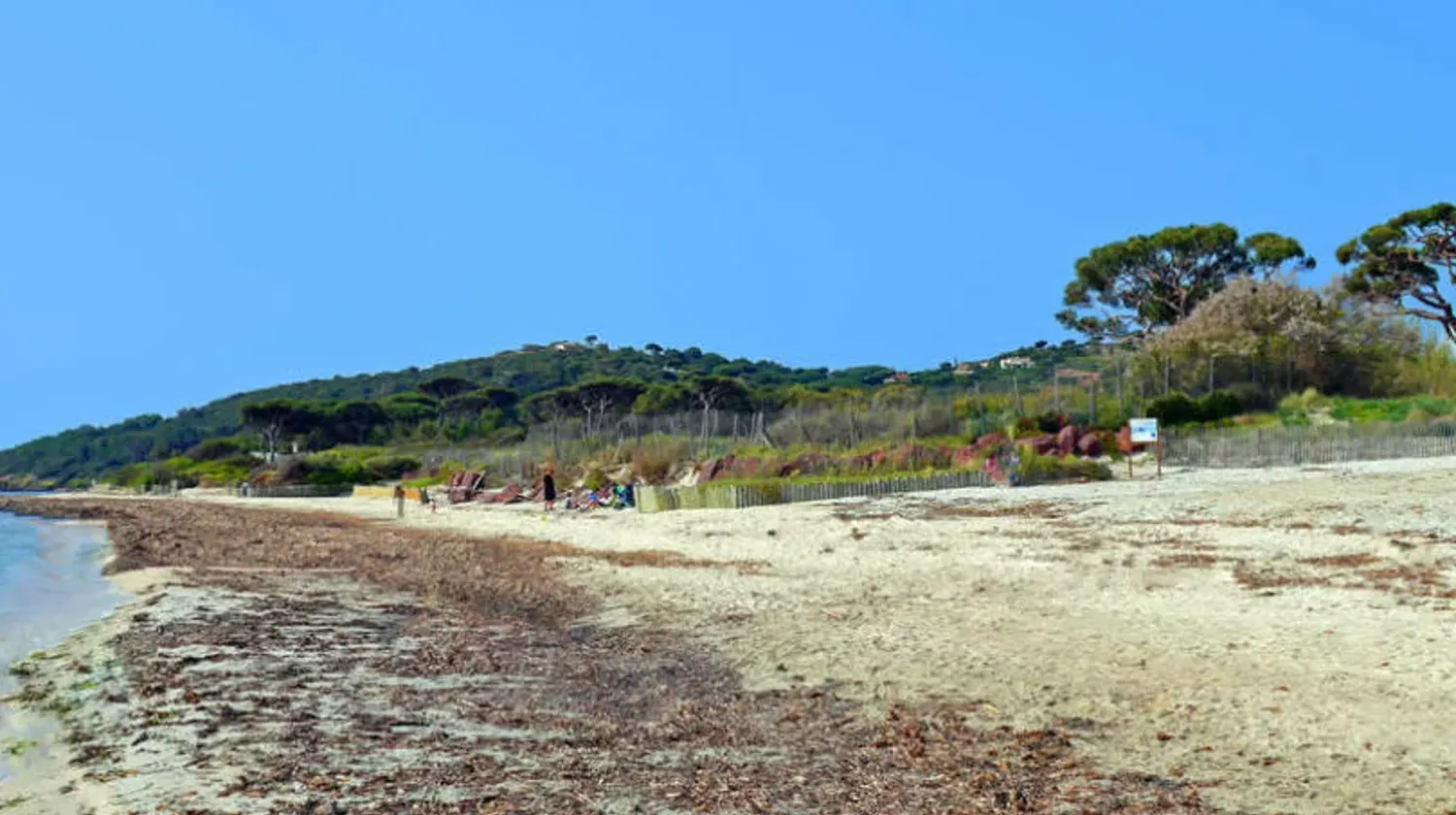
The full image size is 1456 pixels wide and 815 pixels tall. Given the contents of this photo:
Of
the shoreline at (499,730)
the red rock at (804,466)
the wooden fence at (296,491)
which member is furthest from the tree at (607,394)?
the shoreline at (499,730)

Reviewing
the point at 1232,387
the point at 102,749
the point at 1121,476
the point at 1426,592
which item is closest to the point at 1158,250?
the point at 1232,387

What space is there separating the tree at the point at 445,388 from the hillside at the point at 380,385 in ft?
46.5

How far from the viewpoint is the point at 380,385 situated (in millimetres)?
130250

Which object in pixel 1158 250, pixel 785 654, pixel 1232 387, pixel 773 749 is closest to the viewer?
pixel 773 749

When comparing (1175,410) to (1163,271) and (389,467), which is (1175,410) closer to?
(1163,271)

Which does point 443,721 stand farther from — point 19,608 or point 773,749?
point 19,608

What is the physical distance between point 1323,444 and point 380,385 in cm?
12244

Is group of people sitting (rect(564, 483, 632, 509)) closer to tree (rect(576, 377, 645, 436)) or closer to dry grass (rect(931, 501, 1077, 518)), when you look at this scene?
dry grass (rect(931, 501, 1077, 518))

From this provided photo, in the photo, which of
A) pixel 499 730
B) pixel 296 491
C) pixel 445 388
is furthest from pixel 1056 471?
pixel 445 388

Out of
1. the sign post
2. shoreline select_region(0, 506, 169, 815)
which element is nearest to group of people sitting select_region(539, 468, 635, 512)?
the sign post

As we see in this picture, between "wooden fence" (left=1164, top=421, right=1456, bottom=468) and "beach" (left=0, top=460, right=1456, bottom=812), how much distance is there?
4.90m

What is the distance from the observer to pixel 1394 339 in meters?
32.7

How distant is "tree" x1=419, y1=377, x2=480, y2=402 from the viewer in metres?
90.1

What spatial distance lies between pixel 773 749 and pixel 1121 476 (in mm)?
17395
